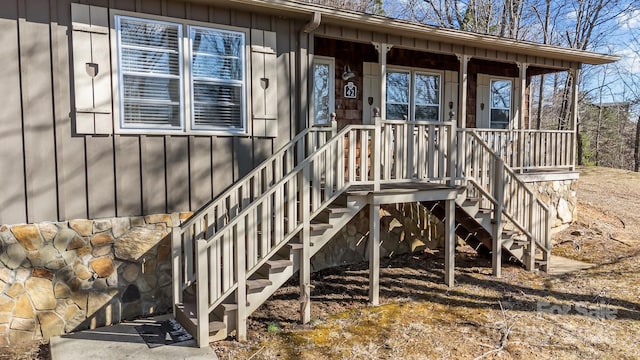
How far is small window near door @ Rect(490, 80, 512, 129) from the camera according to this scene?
10.2 metres

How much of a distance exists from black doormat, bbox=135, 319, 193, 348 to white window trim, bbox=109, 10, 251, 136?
2.12 metres

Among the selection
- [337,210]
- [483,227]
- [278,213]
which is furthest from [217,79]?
[483,227]

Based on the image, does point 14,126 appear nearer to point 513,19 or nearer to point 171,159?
point 171,159

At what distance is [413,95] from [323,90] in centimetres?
208

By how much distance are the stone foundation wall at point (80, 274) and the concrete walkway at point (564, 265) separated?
5.83m

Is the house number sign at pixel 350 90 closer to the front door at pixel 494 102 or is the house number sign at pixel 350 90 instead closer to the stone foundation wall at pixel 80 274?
the front door at pixel 494 102

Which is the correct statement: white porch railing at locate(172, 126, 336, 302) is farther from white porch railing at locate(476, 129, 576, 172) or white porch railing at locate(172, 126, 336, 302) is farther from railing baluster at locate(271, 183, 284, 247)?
white porch railing at locate(476, 129, 576, 172)

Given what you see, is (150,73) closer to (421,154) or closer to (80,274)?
(80,274)

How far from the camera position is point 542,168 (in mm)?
9523

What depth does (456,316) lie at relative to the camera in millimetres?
5383

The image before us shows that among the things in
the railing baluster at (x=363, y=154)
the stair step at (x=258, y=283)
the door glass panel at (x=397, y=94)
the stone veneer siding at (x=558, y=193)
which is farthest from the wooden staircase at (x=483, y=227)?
the stair step at (x=258, y=283)

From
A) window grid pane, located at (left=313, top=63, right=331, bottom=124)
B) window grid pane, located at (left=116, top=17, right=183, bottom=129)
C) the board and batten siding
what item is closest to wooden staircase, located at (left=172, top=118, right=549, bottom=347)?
the board and batten siding

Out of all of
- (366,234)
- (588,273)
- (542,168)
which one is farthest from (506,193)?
(542,168)

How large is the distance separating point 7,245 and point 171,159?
1.83 meters
